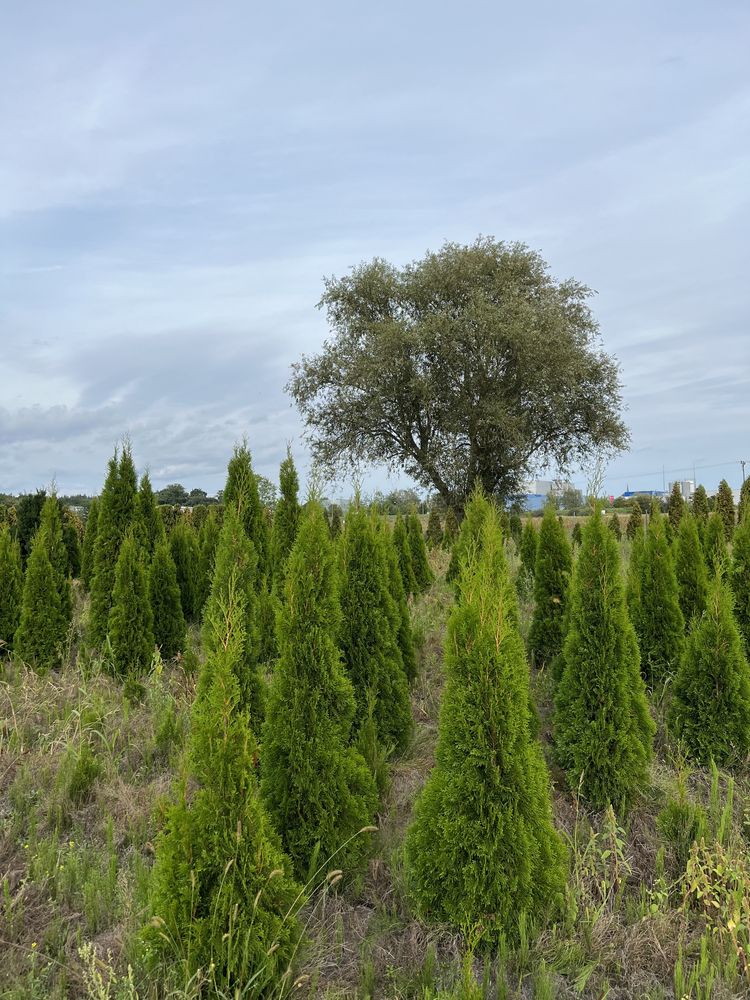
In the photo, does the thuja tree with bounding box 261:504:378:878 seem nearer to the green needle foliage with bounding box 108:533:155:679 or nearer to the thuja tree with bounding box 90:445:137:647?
the green needle foliage with bounding box 108:533:155:679

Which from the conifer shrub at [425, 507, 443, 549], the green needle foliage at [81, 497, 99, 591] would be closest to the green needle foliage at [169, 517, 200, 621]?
the green needle foliage at [81, 497, 99, 591]

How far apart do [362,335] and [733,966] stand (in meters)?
25.0

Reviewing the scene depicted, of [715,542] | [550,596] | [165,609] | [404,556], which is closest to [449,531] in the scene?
[404,556]

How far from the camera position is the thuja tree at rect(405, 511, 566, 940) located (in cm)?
299

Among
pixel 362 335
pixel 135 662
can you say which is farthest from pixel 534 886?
pixel 362 335

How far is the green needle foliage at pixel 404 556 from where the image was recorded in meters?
9.57

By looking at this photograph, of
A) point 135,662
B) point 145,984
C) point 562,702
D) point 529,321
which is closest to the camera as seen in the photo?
point 145,984

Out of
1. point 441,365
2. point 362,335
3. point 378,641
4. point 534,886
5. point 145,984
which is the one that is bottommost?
point 145,984

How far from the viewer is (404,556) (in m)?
9.88

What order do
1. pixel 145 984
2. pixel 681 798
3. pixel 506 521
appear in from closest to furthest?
pixel 145 984 < pixel 681 798 < pixel 506 521

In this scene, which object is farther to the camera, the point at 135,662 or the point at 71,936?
the point at 135,662

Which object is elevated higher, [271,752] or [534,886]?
[271,752]

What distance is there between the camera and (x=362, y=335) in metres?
26.2

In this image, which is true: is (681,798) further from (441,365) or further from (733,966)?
(441,365)
